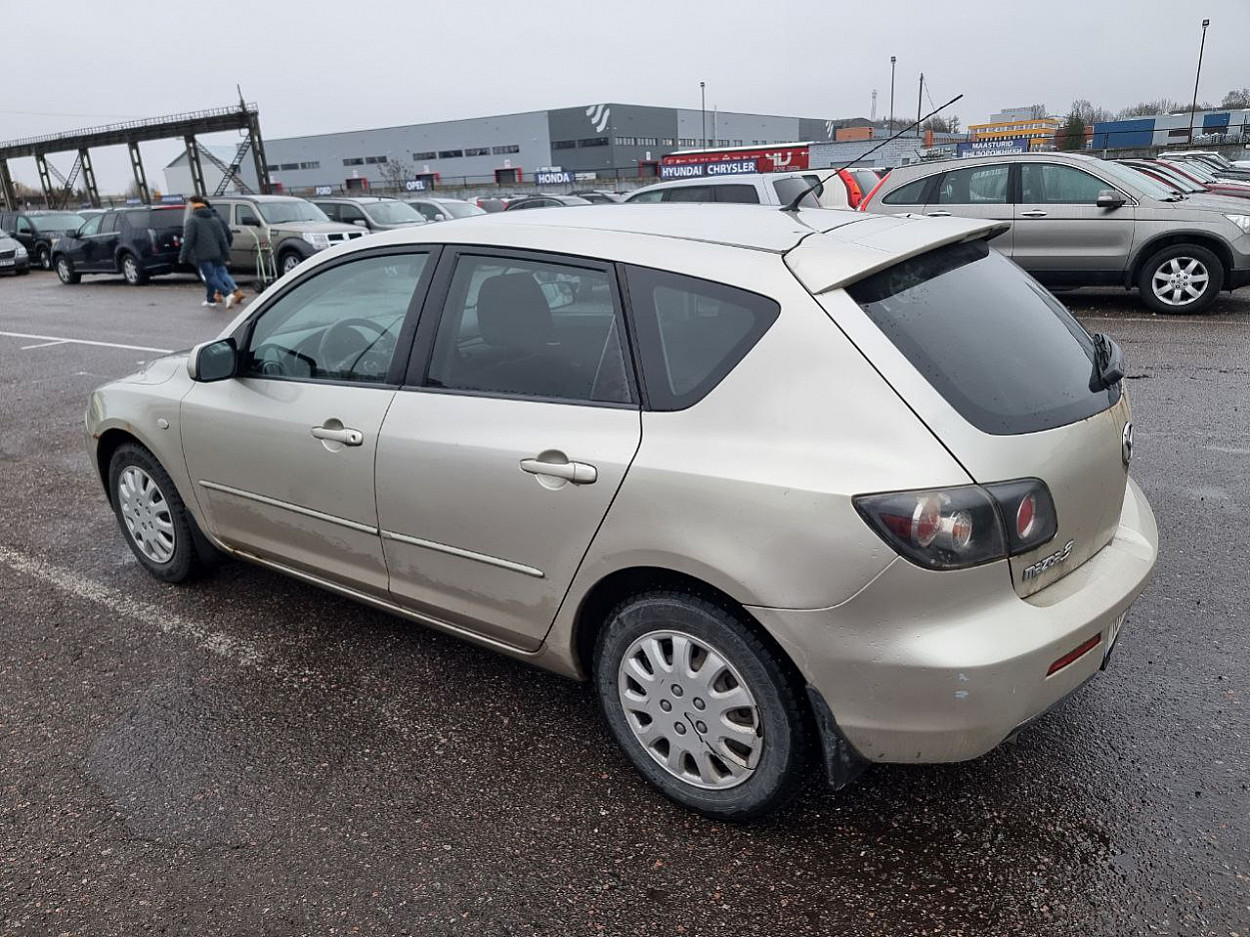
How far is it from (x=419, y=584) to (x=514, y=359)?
84 cm

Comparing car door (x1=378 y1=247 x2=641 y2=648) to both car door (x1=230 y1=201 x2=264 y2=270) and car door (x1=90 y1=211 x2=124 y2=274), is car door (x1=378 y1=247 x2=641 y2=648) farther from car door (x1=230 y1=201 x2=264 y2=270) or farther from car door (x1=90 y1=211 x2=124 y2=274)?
car door (x1=90 y1=211 x2=124 y2=274)

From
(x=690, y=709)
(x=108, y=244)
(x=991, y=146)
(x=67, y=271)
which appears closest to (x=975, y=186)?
(x=690, y=709)

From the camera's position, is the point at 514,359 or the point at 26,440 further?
the point at 26,440

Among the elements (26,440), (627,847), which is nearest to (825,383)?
(627,847)

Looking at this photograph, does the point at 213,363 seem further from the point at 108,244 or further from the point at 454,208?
the point at 108,244

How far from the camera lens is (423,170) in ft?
279

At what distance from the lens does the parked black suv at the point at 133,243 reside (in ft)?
62.6

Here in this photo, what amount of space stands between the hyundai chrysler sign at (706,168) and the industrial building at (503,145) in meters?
46.8

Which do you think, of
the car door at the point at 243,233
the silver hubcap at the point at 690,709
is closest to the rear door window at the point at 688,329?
the silver hubcap at the point at 690,709

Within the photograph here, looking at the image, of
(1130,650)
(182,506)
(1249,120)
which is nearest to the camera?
(1130,650)

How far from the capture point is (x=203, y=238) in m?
13.7

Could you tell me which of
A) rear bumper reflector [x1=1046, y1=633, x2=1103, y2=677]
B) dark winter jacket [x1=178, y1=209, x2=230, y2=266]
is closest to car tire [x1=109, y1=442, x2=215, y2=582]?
rear bumper reflector [x1=1046, y1=633, x2=1103, y2=677]

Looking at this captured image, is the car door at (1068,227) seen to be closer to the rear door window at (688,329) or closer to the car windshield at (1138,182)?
the car windshield at (1138,182)

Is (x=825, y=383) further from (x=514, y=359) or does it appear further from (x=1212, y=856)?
(x=1212, y=856)
